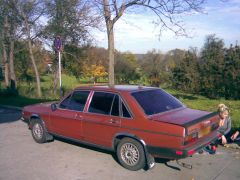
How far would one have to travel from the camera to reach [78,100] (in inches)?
290

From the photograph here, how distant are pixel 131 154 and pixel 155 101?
1.17 meters

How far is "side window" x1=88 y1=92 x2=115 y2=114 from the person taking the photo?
6692 mm

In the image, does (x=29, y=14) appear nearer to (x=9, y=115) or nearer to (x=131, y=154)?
(x=9, y=115)

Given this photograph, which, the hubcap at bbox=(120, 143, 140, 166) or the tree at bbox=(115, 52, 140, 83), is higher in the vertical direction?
the tree at bbox=(115, 52, 140, 83)

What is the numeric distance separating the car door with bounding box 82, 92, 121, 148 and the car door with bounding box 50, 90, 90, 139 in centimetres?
23

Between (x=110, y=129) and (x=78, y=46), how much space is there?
15777mm

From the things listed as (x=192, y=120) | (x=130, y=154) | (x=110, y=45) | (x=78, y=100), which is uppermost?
(x=110, y=45)

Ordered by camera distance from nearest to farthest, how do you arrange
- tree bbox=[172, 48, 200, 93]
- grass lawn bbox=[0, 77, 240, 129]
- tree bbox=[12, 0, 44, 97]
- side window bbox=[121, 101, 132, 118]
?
side window bbox=[121, 101, 132, 118] < grass lawn bbox=[0, 77, 240, 129] < tree bbox=[12, 0, 44, 97] < tree bbox=[172, 48, 200, 93]

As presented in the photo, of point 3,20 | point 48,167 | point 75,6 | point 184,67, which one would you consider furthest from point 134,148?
point 184,67

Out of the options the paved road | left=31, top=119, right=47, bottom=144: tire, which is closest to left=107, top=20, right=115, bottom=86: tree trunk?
left=31, top=119, right=47, bottom=144: tire

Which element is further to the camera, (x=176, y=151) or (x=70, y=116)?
(x=70, y=116)

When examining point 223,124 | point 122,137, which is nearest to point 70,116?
point 122,137

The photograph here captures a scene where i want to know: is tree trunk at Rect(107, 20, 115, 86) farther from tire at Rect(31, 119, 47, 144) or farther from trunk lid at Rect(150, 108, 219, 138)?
trunk lid at Rect(150, 108, 219, 138)

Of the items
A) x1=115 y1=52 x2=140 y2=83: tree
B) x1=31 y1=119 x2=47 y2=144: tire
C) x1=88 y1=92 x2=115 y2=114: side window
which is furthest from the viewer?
x1=115 y1=52 x2=140 y2=83: tree
